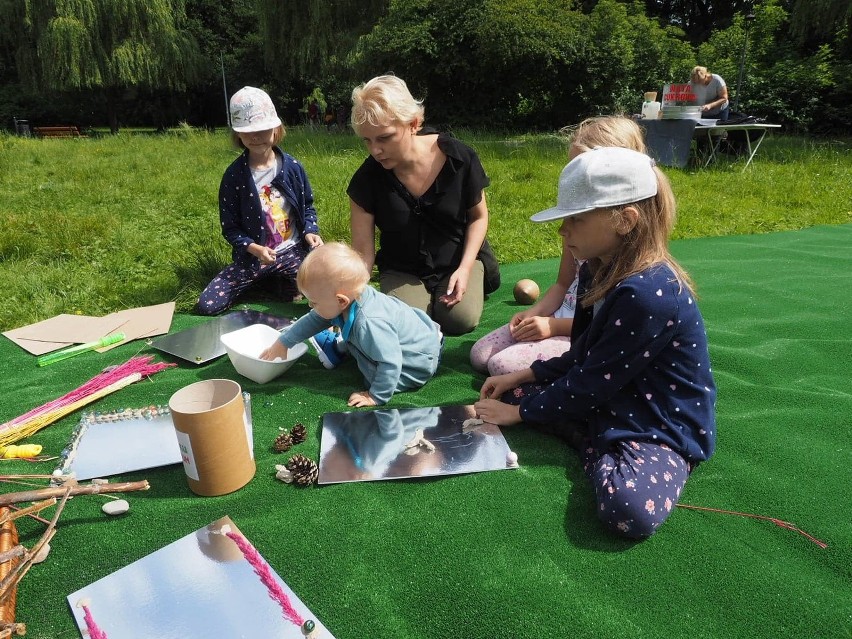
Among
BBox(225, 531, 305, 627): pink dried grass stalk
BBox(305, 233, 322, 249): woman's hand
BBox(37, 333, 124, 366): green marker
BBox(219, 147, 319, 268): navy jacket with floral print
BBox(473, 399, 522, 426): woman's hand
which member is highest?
BBox(219, 147, 319, 268): navy jacket with floral print

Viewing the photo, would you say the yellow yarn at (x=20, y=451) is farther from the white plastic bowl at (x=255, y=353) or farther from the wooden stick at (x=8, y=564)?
the white plastic bowl at (x=255, y=353)

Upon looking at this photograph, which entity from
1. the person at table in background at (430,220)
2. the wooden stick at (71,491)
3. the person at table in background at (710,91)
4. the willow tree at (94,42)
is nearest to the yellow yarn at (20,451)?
the wooden stick at (71,491)

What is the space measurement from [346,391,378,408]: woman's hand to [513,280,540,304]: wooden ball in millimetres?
1470

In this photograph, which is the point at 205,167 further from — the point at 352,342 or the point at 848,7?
the point at 848,7

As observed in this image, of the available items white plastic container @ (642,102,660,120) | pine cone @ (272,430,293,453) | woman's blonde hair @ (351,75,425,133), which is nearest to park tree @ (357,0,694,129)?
white plastic container @ (642,102,660,120)

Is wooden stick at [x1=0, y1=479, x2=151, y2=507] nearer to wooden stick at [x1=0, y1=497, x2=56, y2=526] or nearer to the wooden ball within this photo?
wooden stick at [x1=0, y1=497, x2=56, y2=526]

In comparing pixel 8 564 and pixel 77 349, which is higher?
pixel 8 564

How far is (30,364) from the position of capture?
2.79m

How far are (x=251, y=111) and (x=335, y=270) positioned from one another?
1.60 metres

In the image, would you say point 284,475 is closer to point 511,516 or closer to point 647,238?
point 511,516

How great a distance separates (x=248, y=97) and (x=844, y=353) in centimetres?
331

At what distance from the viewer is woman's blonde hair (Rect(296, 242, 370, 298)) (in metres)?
2.13

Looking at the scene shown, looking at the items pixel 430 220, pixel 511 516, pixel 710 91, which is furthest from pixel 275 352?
pixel 710 91

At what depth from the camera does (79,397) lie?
7.72 feet
